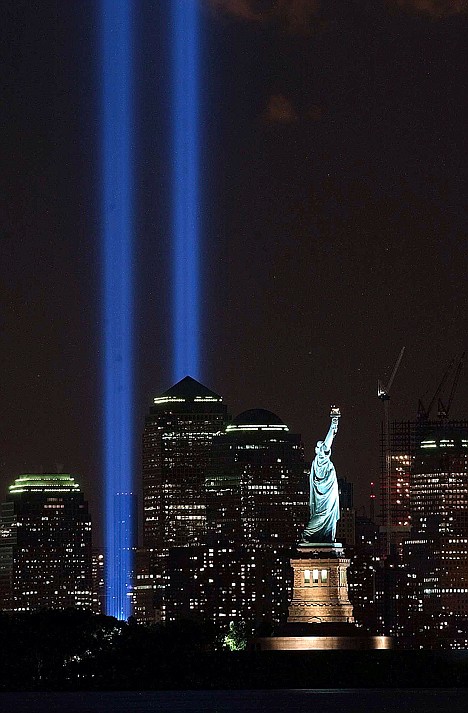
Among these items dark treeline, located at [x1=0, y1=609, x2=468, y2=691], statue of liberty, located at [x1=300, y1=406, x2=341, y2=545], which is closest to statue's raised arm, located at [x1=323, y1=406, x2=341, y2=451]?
statue of liberty, located at [x1=300, y1=406, x2=341, y2=545]

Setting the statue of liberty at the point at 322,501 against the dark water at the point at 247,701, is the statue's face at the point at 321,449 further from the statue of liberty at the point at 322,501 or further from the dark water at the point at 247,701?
the dark water at the point at 247,701

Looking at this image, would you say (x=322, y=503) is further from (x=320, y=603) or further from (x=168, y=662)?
(x=168, y=662)

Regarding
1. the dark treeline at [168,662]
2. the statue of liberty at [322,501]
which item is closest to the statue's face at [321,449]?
the statue of liberty at [322,501]

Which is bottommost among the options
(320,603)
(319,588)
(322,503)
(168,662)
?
(168,662)

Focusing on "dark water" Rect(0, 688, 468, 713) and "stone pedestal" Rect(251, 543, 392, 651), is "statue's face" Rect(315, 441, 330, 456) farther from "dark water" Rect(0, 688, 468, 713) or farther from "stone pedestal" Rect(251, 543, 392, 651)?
"dark water" Rect(0, 688, 468, 713)

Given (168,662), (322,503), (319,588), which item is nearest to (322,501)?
(322,503)
